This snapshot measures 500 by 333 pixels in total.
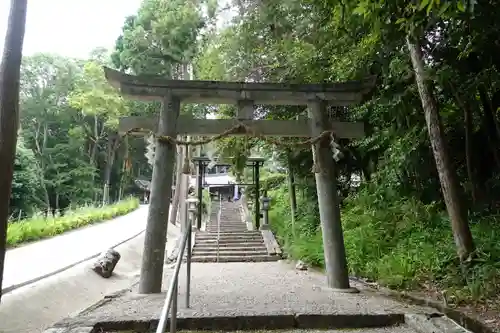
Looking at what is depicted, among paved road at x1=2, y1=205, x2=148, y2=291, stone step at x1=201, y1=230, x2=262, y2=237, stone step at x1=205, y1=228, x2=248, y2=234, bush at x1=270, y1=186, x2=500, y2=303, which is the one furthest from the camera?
stone step at x1=205, y1=228, x2=248, y2=234

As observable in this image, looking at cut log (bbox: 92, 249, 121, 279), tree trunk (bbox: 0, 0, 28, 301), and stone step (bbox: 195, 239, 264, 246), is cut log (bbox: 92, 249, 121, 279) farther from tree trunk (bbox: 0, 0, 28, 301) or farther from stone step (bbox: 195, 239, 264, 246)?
tree trunk (bbox: 0, 0, 28, 301)

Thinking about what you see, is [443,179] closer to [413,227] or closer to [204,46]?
[413,227]

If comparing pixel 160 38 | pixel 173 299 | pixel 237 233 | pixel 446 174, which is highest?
pixel 160 38

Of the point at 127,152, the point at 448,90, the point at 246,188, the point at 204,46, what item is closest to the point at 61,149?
the point at 127,152

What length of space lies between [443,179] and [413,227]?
226cm

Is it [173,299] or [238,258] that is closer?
[173,299]

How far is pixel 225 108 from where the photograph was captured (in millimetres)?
13055

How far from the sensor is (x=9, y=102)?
11.9ft

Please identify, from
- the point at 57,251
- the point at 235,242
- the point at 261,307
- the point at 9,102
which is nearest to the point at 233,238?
the point at 235,242

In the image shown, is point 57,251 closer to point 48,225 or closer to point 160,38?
point 48,225

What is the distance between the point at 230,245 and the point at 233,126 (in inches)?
304

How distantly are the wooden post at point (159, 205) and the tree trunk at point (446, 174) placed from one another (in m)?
3.43

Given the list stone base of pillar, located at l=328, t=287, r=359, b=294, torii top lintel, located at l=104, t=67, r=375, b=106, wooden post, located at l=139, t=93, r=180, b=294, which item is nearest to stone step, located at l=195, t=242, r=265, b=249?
stone base of pillar, located at l=328, t=287, r=359, b=294

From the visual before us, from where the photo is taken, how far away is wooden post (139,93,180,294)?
19.3 feet
